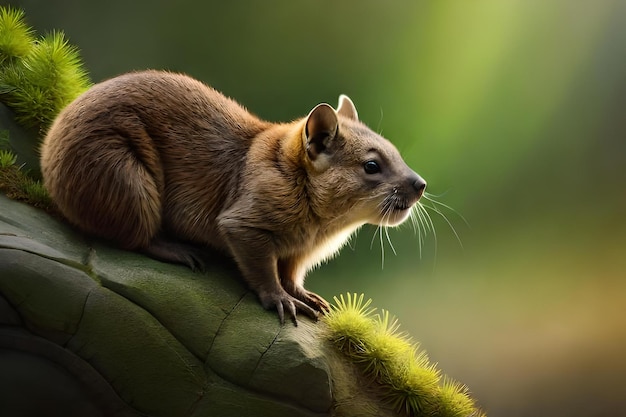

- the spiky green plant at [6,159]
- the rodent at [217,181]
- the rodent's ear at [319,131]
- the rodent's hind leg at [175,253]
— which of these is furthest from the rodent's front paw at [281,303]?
the spiky green plant at [6,159]

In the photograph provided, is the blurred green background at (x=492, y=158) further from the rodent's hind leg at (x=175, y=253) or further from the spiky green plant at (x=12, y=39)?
the rodent's hind leg at (x=175, y=253)

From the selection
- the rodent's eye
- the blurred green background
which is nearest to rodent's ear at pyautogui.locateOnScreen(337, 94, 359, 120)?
the rodent's eye

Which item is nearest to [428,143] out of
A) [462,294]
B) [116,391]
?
[462,294]

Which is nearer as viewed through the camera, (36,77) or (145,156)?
(145,156)

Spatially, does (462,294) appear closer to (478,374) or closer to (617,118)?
(478,374)

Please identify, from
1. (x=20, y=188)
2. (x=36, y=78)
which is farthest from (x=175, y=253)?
(x=36, y=78)

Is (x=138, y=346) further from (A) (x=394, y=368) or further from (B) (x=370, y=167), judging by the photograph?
(B) (x=370, y=167)
